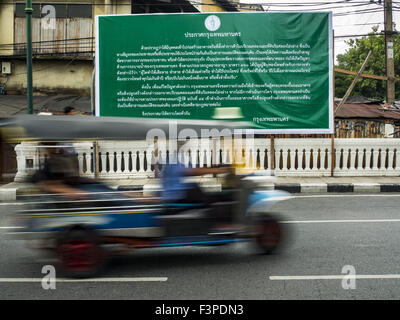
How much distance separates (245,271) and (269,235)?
66cm

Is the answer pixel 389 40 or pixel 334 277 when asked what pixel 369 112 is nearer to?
pixel 389 40

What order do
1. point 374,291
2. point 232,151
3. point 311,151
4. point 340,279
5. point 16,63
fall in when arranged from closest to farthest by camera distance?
point 374,291
point 340,279
point 232,151
point 311,151
point 16,63

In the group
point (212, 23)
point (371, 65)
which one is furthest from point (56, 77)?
point (371, 65)

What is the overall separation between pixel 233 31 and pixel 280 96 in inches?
81.4

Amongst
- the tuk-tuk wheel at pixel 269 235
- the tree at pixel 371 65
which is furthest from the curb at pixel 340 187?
the tree at pixel 371 65

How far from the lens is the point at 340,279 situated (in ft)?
14.9

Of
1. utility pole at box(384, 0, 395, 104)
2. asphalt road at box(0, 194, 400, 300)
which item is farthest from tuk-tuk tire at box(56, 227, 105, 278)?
utility pole at box(384, 0, 395, 104)

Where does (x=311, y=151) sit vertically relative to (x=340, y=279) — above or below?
above

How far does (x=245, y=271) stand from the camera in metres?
4.85

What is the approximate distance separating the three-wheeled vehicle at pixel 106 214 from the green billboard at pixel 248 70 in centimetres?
740

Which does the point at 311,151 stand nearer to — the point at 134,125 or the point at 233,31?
the point at 233,31

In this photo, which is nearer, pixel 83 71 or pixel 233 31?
pixel 233 31
